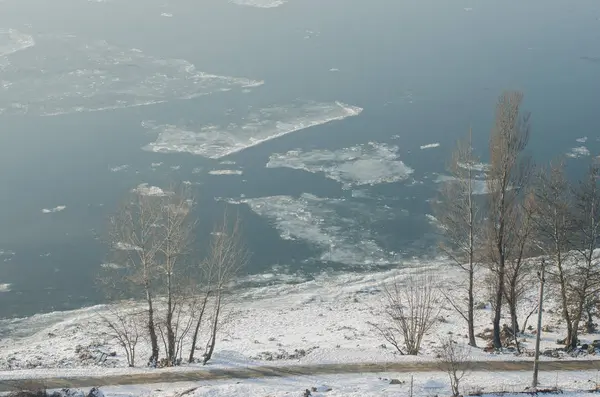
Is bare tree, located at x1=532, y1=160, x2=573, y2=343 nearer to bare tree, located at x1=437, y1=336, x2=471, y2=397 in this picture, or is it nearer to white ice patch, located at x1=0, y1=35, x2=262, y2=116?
bare tree, located at x1=437, y1=336, x2=471, y2=397

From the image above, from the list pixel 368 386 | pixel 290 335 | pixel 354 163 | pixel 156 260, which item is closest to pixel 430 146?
pixel 354 163

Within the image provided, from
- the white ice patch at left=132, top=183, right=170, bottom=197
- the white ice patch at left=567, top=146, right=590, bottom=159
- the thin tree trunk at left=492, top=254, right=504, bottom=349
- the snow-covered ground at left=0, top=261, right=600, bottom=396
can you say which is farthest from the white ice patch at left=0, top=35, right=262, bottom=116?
the thin tree trunk at left=492, top=254, right=504, bottom=349

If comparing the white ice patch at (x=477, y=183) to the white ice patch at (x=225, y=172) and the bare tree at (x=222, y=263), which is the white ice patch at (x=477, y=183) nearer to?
the white ice patch at (x=225, y=172)

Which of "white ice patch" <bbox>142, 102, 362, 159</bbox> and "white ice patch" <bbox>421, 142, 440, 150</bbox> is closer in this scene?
"white ice patch" <bbox>421, 142, 440, 150</bbox>

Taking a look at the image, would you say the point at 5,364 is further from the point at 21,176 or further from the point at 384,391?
the point at 21,176

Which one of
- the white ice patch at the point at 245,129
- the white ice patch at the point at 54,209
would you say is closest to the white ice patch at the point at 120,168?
the white ice patch at the point at 245,129
